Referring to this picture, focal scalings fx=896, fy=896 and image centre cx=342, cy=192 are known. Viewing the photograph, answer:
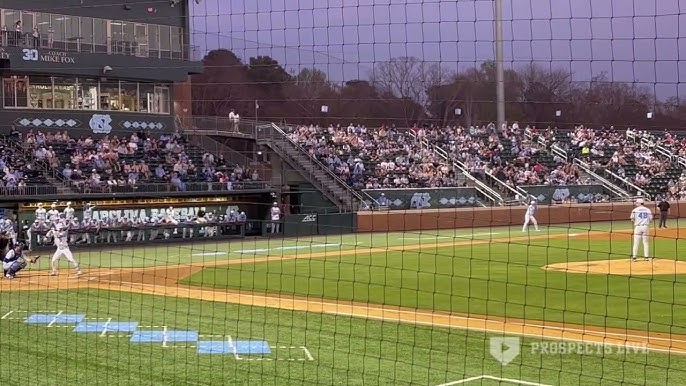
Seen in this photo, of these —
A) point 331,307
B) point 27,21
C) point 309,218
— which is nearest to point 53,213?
point 27,21

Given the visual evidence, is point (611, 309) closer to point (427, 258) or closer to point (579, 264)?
point (579, 264)

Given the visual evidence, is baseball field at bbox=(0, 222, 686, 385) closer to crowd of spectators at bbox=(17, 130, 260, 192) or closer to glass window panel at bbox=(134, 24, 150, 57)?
crowd of spectators at bbox=(17, 130, 260, 192)

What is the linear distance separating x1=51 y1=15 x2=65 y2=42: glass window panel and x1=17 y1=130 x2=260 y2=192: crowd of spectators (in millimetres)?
3767

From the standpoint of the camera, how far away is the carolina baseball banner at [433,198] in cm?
3744

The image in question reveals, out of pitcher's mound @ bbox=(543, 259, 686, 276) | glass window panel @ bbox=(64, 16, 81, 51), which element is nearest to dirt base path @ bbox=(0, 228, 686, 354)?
pitcher's mound @ bbox=(543, 259, 686, 276)

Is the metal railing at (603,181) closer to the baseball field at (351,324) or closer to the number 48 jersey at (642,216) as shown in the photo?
the baseball field at (351,324)

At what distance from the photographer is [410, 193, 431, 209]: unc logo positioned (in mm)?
37844

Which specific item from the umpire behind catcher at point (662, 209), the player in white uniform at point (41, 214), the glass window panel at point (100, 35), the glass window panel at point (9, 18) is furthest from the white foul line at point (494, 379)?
the glass window panel at point (100, 35)

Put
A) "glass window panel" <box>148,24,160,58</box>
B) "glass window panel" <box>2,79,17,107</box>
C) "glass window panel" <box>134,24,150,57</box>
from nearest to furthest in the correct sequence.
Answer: "glass window panel" <box>2,79,17,107</box> → "glass window panel" <box>134,24,150,57</box> → "glass window panel" <box>148,24,160,58</box>

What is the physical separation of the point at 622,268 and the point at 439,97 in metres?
8.85

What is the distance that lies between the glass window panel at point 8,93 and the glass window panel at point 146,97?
5703 millimetres

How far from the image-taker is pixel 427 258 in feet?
81.0

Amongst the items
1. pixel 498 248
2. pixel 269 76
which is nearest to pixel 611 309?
pixel 269 76

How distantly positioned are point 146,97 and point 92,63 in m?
3.73
